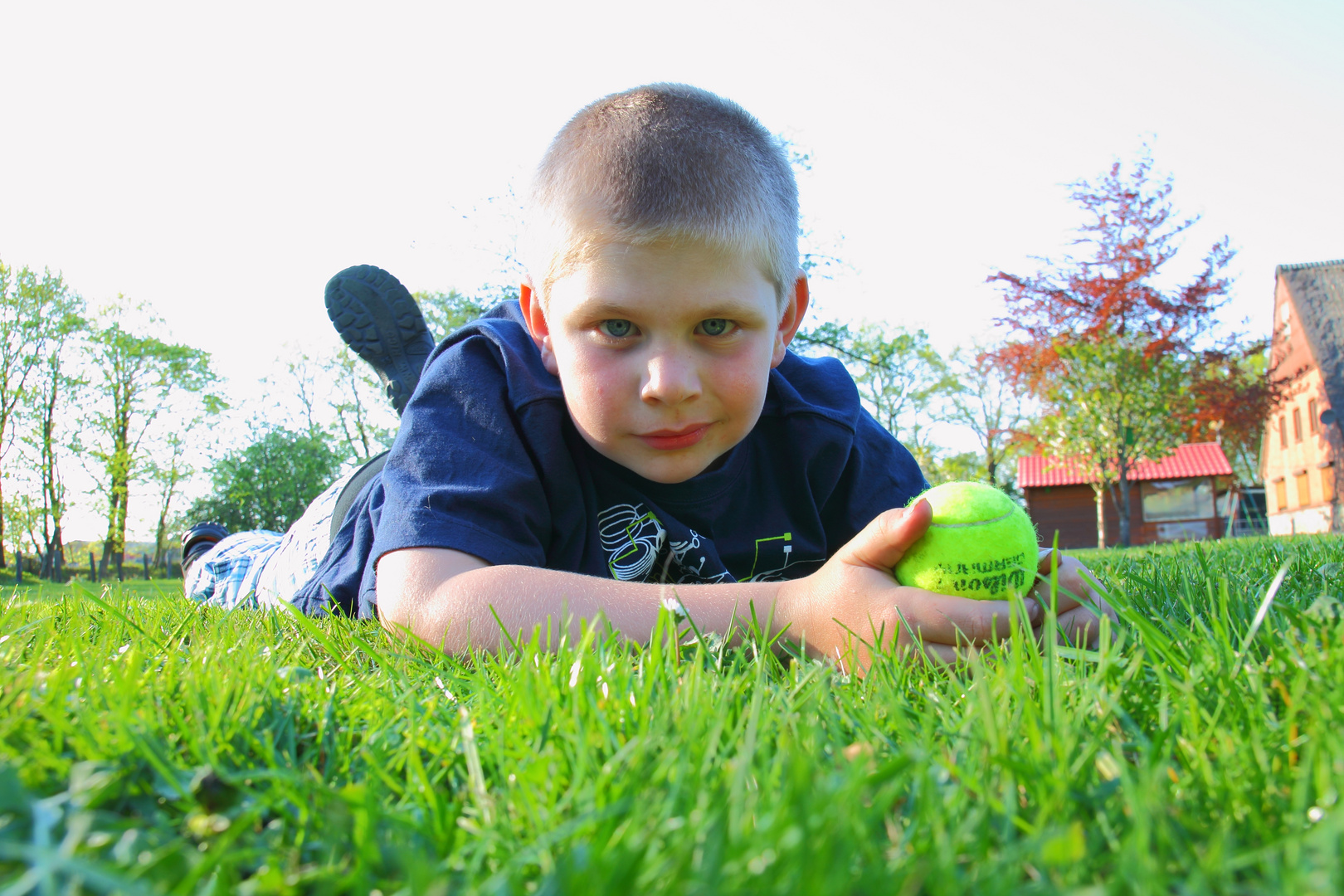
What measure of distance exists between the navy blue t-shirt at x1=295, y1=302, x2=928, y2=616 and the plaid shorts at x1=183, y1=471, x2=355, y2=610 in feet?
2.21

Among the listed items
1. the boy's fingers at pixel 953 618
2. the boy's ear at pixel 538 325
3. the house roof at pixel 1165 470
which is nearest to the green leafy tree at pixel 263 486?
the boy's ear at pixel 538 325

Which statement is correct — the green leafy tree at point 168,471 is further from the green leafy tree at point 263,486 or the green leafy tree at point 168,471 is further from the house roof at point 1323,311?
the house roof at point 1323,311

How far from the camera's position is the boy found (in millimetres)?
2193

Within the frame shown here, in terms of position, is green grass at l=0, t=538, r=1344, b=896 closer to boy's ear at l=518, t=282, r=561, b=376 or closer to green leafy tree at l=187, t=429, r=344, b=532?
boy's ear at l=518, t=282, r=561, b=376

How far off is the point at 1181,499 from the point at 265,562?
133ft

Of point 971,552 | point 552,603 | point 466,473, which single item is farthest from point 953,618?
point 466,473

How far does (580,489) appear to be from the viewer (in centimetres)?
308

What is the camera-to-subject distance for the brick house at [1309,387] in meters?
30.0

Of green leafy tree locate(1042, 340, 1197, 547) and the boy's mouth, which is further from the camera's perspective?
green leafy tree locate(1042, 340, 1197, 547)

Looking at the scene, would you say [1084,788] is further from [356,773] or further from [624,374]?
[624,374]

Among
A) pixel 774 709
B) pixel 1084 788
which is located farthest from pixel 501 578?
pixel 1084 788

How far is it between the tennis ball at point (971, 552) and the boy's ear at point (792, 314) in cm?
114

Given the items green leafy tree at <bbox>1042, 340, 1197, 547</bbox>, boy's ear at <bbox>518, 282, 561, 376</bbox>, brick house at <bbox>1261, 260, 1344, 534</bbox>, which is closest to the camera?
boy's ear at <bbox>518, 282, 561, 376</bbox>

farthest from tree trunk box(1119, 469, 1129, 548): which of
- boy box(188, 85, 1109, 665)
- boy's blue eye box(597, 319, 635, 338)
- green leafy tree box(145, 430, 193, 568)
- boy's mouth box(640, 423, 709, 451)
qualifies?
green leafy tree box(145, 430, 193, 568)
